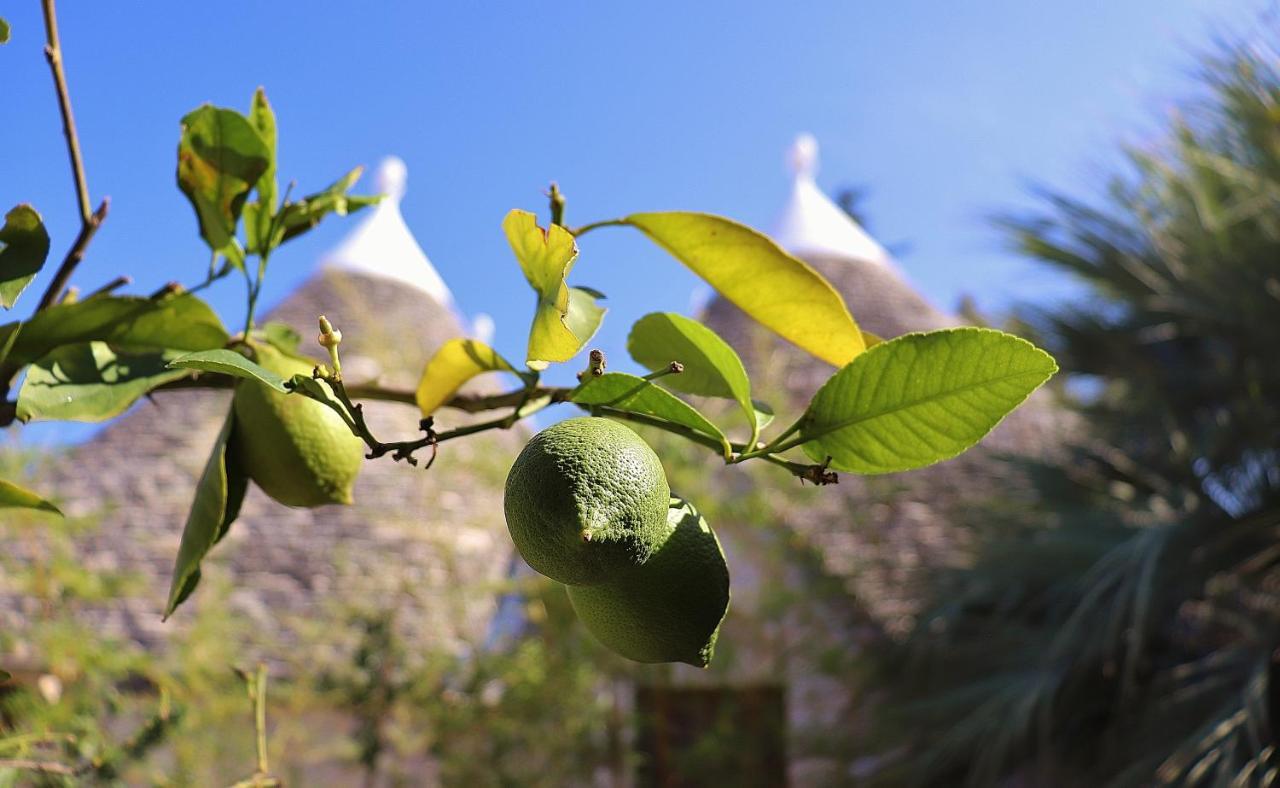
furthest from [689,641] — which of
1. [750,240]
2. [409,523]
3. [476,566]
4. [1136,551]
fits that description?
[476,566]

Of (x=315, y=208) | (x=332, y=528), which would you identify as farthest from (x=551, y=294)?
(x=332, y=528)

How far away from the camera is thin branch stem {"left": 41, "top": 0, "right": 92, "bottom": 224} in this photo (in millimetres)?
471

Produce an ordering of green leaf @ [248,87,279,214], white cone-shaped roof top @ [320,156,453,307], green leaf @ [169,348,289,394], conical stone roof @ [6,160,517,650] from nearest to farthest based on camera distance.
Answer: green leaf @ [169,348,289,394], green leaf @ [248,87,279,214], conical stone roof @ [6,160,517,650], white cone-shaped roof top @ [320,156,453,307]

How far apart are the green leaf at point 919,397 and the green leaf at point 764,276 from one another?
0.06m

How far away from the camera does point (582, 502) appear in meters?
0.36

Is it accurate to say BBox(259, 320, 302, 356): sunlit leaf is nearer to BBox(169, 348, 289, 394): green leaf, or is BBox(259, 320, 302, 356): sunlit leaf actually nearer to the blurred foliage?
BBox(169, 348, 289, 394): green leaf

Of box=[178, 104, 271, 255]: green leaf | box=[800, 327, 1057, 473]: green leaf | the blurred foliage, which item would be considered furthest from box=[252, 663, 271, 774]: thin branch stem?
the blurred foliage

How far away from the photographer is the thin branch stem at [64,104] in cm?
47

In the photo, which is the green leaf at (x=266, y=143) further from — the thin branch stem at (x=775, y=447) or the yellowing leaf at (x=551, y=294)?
the thin branch stem at (x=775, y=447)

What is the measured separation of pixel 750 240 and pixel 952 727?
2.95 metres

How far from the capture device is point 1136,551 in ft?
8.99

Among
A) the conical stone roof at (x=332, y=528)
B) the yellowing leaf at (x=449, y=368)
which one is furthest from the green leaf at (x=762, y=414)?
the conical stone roof at (x=332, y=528)

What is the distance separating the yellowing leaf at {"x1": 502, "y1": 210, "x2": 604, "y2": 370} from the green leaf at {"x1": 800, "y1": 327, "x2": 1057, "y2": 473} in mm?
103

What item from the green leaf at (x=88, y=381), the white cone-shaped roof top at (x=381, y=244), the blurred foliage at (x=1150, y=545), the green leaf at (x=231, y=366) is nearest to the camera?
the green leaf at (x=231, y=366)
